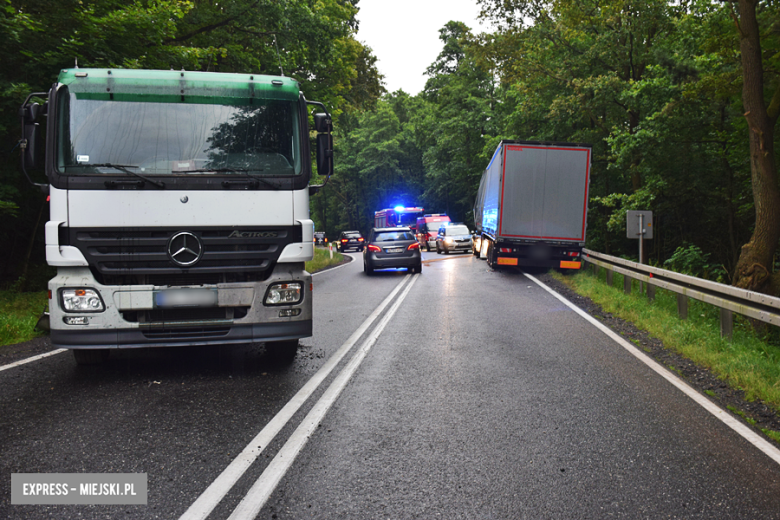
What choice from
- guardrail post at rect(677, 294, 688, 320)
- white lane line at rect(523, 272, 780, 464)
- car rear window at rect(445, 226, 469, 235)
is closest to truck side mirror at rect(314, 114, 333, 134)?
white lane line at rect(523, 272, 780, 464)

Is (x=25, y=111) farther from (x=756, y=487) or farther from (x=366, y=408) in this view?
(x=756, y=487)

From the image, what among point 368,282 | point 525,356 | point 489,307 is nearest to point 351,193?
point 368,282

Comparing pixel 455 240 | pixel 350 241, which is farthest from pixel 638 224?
pixel 350 241

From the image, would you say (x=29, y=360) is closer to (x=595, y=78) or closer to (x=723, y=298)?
(x=723, y=298)

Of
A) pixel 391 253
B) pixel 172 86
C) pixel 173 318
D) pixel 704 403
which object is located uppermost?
pixel 172 86

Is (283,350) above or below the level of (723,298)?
below

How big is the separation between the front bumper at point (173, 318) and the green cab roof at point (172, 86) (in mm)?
1773

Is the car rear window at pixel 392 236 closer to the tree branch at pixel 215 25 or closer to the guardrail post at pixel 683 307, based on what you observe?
the tree branch at pixel 215 25

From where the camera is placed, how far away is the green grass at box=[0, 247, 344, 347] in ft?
27.1

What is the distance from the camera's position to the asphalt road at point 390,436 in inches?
130

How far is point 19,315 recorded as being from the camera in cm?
998

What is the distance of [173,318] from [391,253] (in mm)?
14512

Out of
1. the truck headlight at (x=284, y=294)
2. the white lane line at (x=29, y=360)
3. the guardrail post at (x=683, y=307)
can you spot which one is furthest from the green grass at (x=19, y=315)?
the guardrail post at (x=683, y=307)

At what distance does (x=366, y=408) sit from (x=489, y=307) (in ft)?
22.7
